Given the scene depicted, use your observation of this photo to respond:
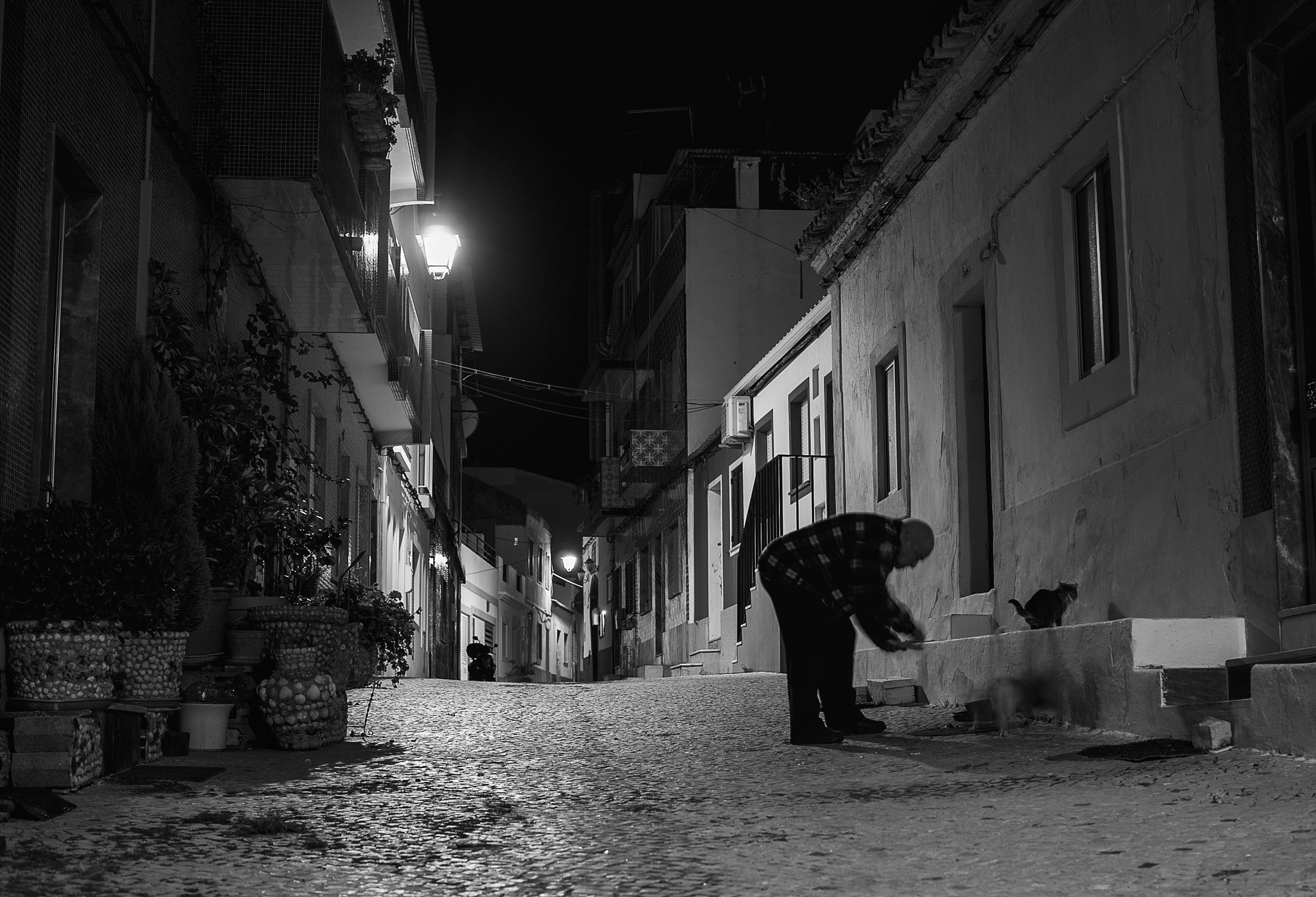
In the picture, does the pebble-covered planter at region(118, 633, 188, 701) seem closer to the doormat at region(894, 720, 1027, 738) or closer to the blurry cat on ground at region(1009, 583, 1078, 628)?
the doormat at region(894, 720, 1027, 738)

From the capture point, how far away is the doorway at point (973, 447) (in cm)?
1225

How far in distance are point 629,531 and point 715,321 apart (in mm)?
10716

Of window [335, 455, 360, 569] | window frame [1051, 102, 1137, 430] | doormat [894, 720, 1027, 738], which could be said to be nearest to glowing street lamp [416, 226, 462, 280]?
window [335, 455, 360, 569]

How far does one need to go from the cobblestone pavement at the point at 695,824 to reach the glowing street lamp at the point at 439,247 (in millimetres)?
12988

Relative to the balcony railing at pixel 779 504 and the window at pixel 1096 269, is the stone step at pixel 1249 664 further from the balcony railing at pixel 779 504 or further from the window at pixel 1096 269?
the balcony railing at pixel 779 504

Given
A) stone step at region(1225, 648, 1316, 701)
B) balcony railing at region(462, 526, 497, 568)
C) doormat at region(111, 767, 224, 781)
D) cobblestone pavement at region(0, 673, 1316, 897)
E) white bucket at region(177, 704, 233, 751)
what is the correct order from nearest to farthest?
cobblestone pavement at region(0, 673, 1316, 897) → stone step at region(1225, 648, 1316, 701) → doormat at region(111, 767, 224, 781) → white bucket at region(177, 704, 233, 751) → balcony railing at region(462, 526, 497, 568)

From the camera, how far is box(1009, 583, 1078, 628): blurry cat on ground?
9766 millimetres

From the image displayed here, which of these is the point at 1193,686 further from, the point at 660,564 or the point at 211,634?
the point at 660,564

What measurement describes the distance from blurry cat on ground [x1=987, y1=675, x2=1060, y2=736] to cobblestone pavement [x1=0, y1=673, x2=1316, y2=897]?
0.74 ft

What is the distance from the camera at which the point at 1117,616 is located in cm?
912

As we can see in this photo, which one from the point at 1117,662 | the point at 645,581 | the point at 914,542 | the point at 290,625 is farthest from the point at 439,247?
the point at 645,581

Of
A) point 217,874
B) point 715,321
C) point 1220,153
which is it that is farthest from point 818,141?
point 217,874

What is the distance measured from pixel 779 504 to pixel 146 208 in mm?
11899

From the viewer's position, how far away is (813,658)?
896 cm
